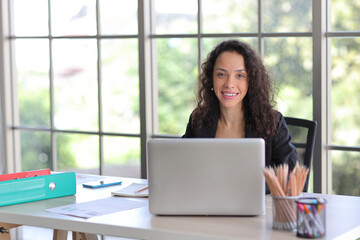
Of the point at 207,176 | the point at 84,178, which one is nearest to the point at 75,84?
the point at 84,178

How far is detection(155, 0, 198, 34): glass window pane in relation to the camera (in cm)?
398

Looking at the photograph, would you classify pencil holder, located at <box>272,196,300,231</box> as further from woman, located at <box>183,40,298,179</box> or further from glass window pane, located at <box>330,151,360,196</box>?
glass window pane, located at <box>330,151,360,196</box>

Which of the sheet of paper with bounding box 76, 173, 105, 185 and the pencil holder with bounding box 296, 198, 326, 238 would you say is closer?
the pencil holder with bounding box 296, 198, 326, 238

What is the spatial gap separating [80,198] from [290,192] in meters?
0.95

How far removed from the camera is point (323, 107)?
3.54m

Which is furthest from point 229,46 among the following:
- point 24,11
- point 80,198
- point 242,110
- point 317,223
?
point 24,11

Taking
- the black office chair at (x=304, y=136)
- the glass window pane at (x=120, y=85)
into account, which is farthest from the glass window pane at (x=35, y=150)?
the black office chair at (x=304, y=136)

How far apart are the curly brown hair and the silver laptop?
2.45 feet

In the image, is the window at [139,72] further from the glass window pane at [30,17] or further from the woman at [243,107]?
the woman at [243,107]

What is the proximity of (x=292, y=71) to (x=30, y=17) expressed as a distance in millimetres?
2071

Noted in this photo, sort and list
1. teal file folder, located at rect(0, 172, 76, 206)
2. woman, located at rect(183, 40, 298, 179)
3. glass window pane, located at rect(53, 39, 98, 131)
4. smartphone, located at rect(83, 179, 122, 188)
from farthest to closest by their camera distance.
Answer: glass window pane, located at rect(53, 39, 98, 131) < woman, located at rect(183, 40, 298, 179) < smartphone, located at rect(83, 179, 122, 188) < teal file folder, located at rect(0, 172, 76, 206)

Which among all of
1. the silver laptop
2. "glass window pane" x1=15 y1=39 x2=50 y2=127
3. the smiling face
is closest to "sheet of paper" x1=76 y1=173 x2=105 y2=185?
the smiling face

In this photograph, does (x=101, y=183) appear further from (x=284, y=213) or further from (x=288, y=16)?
(x=288, y=16)

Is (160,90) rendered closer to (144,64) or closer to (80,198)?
(144,64)
